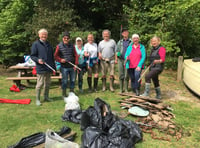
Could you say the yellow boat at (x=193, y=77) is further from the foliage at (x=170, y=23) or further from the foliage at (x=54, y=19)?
the foliage at (x=54, y=19)

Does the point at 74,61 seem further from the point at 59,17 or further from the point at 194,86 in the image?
the point at 59,17

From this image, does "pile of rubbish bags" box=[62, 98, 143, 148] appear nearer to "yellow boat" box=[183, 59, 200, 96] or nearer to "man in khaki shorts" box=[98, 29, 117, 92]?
"man in khaki shorts" box=[98, 29, 117, 92]

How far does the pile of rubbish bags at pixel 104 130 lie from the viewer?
3.10 m

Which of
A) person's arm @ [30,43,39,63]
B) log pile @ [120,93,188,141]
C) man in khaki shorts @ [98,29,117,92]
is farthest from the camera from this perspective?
man in khaki shorts @ [98,29,117,92]

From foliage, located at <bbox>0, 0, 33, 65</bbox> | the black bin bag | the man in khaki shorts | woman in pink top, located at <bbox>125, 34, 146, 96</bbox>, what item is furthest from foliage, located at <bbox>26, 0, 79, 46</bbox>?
the black bin bag

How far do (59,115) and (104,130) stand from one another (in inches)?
62.3

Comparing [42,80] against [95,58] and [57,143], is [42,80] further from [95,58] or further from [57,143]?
[57,143]

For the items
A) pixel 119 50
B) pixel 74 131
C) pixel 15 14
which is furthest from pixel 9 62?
pixel 74 131

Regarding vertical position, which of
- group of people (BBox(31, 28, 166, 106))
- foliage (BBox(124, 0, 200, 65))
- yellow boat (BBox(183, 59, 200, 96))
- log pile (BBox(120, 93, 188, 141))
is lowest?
log pile (BBox(120, 93, 188, 141))

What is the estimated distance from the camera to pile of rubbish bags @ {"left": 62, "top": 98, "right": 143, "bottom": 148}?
3100 mm

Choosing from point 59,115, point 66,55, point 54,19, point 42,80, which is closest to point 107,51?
point 66,55

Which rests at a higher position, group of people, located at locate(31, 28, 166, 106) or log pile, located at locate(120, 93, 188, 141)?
group of people, located at locate(31, 28, 166, 106)

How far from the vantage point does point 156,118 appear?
4562 millimetres

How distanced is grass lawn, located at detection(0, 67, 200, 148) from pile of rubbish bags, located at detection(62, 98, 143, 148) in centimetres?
24
